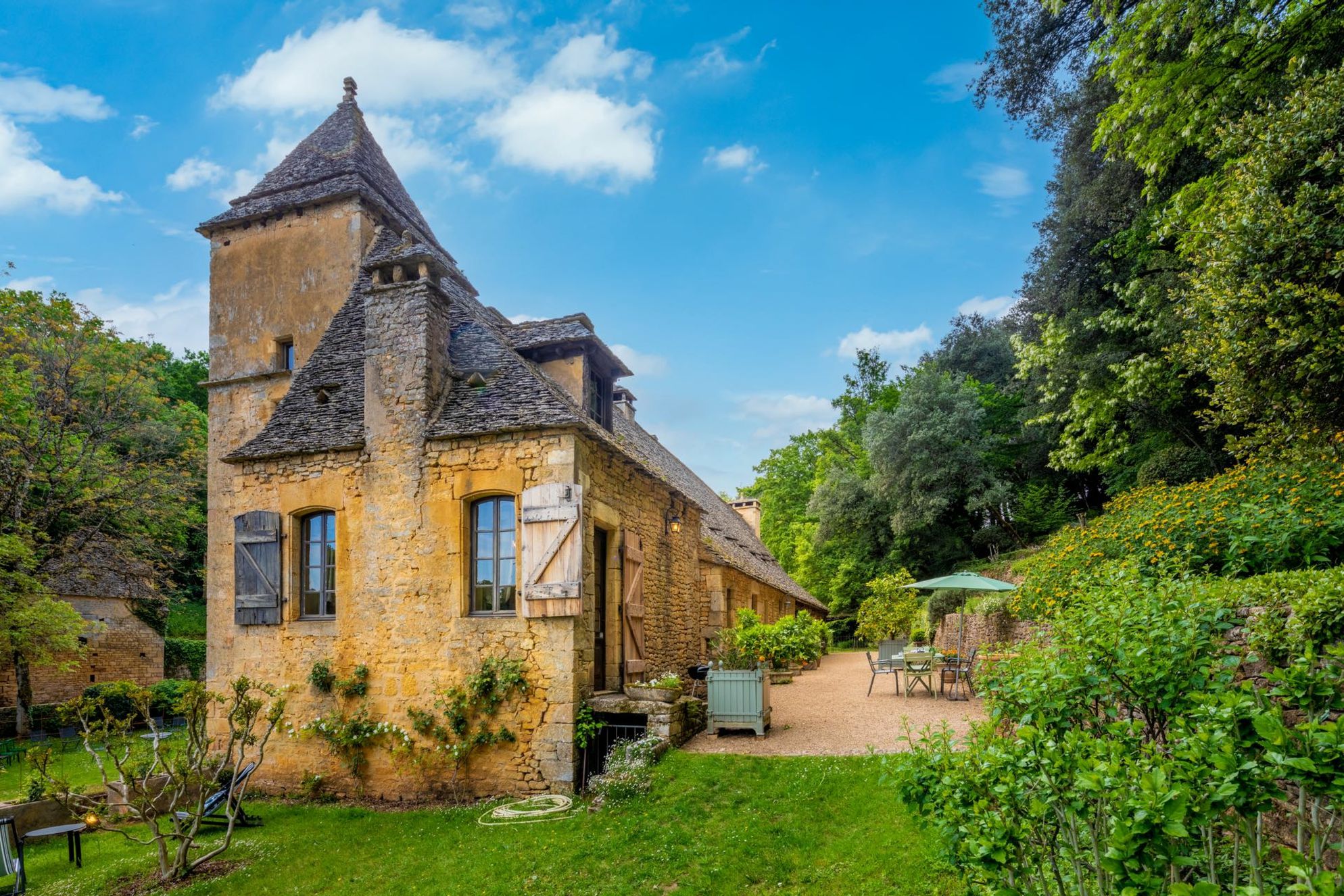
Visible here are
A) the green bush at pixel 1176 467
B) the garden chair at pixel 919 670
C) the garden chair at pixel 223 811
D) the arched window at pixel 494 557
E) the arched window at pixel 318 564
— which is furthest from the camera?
the green bush at pixel 1176 467

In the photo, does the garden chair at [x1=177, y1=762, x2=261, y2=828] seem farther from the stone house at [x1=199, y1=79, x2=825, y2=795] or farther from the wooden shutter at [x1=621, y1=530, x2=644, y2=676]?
the wooden shutter at [x1=621, y1=530, x2=644, y2=676]

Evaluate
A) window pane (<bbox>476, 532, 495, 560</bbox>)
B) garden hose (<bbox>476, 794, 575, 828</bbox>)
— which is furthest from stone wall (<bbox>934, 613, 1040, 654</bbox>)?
window pane (<bbox>476, 532, 495, 560</bbox>)

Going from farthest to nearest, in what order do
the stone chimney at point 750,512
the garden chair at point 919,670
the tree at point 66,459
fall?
the stone chimney at point 750,512
the tree at point 66,459
the garden chair at point 919,670

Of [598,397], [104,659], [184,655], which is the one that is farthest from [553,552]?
[184,655]

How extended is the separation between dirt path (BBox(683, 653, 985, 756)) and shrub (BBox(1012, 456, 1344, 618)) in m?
2.27

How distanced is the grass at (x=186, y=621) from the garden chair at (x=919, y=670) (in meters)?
25.3

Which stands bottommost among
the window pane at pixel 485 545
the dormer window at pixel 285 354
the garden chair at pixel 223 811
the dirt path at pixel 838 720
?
the garden chair at pixel 223 811

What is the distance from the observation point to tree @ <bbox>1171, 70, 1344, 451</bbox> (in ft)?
23.5

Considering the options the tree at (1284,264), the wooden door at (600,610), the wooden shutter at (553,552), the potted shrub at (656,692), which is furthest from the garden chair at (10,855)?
the tree at (1284,264)

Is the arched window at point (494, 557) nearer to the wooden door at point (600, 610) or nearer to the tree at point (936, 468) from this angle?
the wooden door at point (600, 610)

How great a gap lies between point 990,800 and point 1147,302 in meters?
12.3

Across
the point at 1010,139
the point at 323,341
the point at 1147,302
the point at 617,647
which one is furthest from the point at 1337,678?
the point at 1010,139

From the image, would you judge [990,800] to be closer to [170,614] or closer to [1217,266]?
[1217,266]

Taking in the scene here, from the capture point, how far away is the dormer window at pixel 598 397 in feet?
38.1
